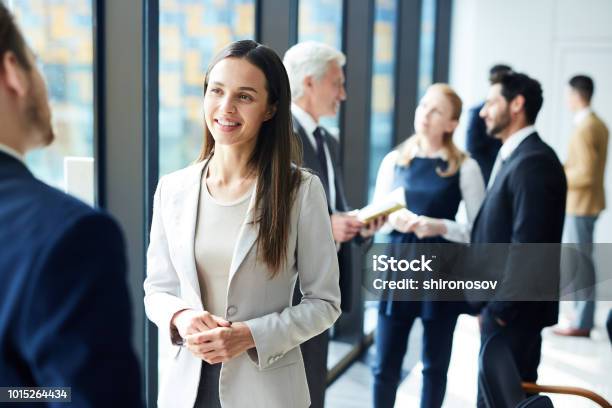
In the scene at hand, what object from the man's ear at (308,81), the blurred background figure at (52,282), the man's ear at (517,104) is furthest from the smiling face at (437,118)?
the blurred background figure at (52,282)

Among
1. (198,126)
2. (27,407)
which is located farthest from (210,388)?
(198,126)

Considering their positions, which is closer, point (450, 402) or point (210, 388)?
point (210, 388)

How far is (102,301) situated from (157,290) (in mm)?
952

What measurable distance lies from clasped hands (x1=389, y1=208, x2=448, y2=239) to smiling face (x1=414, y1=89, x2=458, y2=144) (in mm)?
383

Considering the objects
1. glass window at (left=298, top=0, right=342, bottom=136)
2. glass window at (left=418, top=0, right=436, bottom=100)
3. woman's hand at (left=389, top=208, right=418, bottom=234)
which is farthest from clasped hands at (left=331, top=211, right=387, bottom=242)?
glass window at (left=418, top=0, right=436, bottom=100)

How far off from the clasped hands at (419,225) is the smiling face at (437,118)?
383 mm

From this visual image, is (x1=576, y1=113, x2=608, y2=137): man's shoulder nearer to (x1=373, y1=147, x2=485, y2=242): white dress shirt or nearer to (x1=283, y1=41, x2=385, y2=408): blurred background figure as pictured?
(x1=373, y1=147, x2=485, y2=242): white dress shirt

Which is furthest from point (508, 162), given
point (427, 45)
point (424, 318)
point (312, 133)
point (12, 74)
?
point (427, 45)

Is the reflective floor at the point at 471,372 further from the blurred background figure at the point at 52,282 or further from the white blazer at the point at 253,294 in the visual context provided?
the blurred background figure at the point at 52,282

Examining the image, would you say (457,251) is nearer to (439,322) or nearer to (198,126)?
(439,322)

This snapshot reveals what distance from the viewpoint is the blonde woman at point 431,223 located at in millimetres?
3150

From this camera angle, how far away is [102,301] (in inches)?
33.4

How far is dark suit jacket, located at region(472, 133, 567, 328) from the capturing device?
2.83 m

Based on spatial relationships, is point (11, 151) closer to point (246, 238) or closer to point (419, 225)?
point (246, 238)
